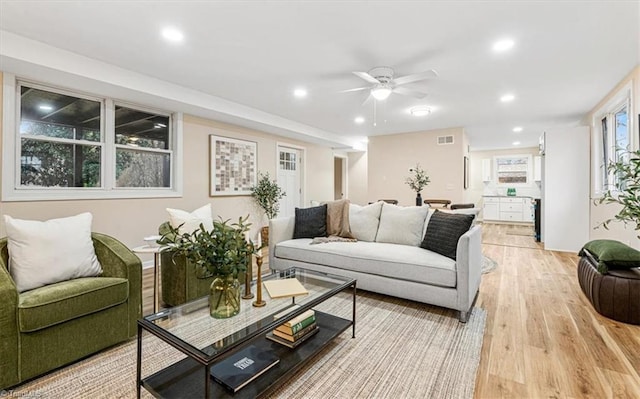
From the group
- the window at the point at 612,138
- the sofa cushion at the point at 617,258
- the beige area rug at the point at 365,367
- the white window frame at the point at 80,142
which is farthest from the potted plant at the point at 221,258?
the window at the point at 612,138

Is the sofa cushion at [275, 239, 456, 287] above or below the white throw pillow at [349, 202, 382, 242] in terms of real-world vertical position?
below

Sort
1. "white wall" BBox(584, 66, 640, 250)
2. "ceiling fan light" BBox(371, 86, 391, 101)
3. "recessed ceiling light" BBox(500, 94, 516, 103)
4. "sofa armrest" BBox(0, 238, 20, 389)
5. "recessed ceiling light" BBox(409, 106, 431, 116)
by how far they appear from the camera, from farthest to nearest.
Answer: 1. "recessed ceiling light" BBox(409, 106, 431, 116)
2. "recessed ceiling light" BBox(500, 94, 516, 103)
3. "ceiling fan light" BBox(371, 86, 391, 101)
4. "white wall" BBox(584, 66, 640, 250)
5. "sofa armrest" BBox(0, 238, 20, 389)

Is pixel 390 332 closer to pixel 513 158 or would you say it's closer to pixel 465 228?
pixel 465 228

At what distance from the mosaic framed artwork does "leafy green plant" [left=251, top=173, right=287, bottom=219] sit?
121mm

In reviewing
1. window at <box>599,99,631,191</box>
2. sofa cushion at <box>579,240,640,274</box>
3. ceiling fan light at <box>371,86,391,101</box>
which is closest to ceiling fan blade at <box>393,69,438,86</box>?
ceiling fan light at <box>371,86,391,101</box>

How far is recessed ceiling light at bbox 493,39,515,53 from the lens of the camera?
2.74m

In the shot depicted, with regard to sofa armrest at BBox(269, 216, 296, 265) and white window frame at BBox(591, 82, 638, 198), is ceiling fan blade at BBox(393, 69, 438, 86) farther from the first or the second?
white window frame at BBox(591, 82, 638, 198)

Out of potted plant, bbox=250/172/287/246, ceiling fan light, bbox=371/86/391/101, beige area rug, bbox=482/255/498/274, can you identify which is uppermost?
ceiling fan light, bbox=371/86/391/101

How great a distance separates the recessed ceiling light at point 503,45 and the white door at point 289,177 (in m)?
4.56

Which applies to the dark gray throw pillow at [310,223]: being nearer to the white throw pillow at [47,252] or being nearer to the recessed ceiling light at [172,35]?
the white throw pillow at [47,252]

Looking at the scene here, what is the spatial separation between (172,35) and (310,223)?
2.41 metres

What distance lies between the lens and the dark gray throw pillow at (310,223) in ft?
12.2

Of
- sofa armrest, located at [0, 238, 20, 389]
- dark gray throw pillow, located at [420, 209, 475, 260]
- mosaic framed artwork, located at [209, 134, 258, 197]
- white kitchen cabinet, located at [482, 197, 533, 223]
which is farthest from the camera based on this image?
white kitchen cabinet, located at [482, 197, 533, 223]

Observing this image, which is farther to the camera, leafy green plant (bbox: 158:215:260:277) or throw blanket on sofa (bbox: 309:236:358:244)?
throw blanket on sofa (bbox: 309:236:358:244)
